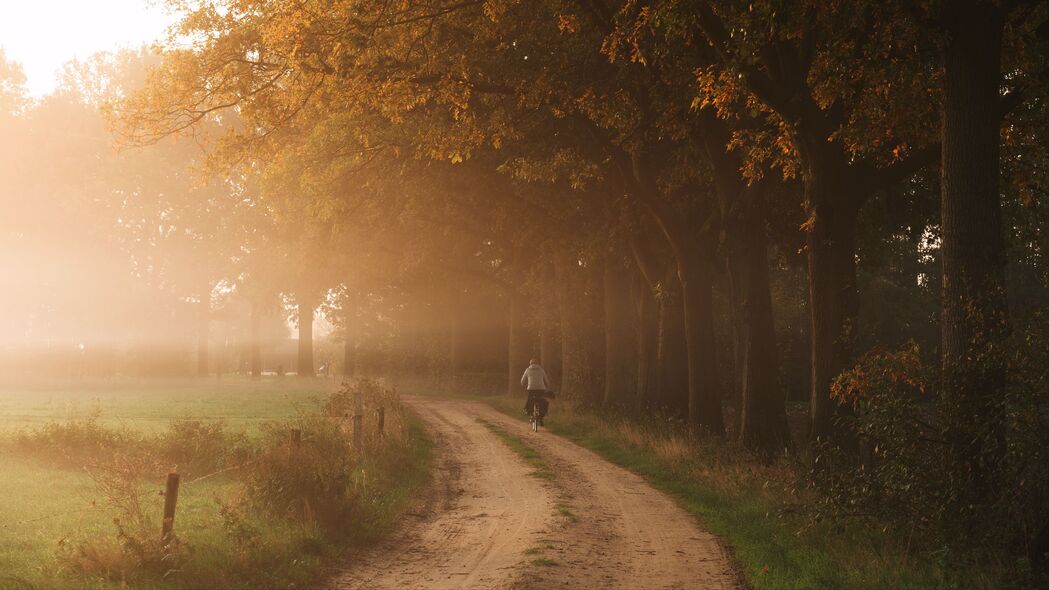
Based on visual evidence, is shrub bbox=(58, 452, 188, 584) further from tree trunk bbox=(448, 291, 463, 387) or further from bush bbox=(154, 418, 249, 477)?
tree trunk bbox=(448, 291, 463, 387)

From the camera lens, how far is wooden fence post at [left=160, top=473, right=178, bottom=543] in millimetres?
9469

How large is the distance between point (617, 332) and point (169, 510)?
2378cm

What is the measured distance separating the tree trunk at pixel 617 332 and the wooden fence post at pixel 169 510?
73.8ft

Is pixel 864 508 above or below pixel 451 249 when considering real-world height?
below

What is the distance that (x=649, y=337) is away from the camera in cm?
2875

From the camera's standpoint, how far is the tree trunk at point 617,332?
104 ft

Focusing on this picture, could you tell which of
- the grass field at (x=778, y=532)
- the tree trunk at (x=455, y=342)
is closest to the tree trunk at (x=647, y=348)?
the grass field at (x=778, y=532)

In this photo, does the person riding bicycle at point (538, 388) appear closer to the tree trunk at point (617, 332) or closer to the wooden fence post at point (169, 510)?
the tree trunk at point (617, 332)

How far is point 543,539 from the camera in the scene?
11469 millimetres

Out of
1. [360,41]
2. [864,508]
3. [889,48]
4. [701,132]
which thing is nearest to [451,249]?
[701,132]

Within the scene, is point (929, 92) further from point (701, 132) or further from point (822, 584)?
point (822, 584)

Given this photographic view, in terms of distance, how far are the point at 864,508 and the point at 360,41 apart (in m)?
9.80

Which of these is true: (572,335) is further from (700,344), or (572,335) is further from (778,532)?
(778,532)

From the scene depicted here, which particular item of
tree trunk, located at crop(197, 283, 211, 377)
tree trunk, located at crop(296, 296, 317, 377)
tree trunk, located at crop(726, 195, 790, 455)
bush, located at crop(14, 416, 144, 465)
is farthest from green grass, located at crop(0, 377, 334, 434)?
tree trunk, located at crop(726, 195, 790, 455)
